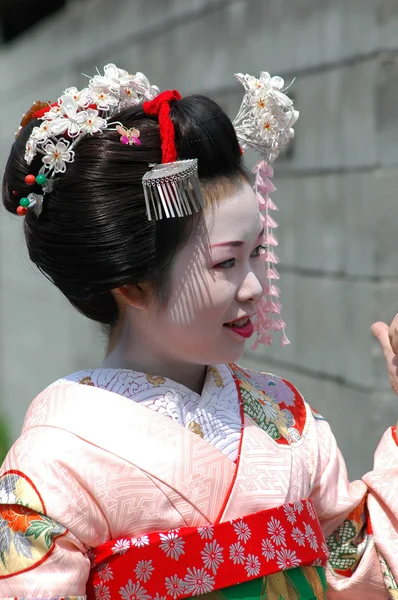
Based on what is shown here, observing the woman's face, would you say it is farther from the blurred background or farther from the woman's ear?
the blurred background

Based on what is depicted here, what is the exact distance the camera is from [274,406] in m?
1.87

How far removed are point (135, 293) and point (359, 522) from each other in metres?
0.67

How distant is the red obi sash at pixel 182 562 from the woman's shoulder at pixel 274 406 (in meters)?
0.23

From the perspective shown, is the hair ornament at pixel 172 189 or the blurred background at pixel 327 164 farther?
the blurred background at pixel 327 164

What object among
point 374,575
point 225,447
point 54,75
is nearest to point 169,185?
point 225,447

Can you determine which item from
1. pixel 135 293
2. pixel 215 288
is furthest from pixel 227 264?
pixel 135 293

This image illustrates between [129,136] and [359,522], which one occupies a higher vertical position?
[129,136]

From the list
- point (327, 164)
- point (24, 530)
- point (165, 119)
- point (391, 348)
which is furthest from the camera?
point (327, 164)

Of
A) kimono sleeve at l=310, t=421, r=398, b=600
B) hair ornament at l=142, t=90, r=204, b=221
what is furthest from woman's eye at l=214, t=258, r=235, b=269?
kimono sleeve at l=310, t=421, r=398, b=600

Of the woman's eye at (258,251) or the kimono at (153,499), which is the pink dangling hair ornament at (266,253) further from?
the kimono at (153,499)

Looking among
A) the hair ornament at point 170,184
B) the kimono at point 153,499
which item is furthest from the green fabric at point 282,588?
the hair ornament at point 170,184

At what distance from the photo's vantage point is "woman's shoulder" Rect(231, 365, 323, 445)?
1.80 meters

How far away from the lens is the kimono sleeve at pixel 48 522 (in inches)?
59.0

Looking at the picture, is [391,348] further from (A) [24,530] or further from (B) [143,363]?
(A) [24,530]
